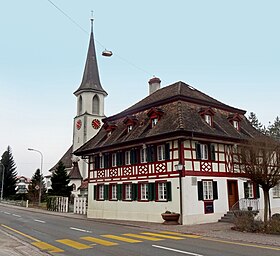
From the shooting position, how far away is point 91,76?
6062cm

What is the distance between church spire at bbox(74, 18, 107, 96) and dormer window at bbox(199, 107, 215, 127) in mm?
35250

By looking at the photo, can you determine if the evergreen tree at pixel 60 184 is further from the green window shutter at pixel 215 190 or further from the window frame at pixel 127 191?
the green window shutter at pixel 215 190

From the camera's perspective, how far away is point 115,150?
94.6 ft

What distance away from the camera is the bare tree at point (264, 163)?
723 inches

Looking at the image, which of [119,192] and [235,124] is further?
[235,124]

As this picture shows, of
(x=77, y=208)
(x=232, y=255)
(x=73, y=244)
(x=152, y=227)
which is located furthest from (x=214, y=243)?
(x=77, y=208)

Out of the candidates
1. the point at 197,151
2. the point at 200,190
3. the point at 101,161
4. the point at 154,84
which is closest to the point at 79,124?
the point at 154,84

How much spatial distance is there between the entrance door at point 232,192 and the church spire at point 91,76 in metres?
37.2

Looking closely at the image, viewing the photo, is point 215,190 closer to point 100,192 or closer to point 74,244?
point 100,192

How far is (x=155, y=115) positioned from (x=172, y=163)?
14.3 ft

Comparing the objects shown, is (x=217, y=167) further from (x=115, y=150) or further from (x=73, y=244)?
(x=73, y=244)

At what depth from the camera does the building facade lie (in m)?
23.1

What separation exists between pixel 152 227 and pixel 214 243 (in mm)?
7169

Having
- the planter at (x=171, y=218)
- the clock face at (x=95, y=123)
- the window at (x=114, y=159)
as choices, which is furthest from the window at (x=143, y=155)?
the clock face at (x=95, y=123)
